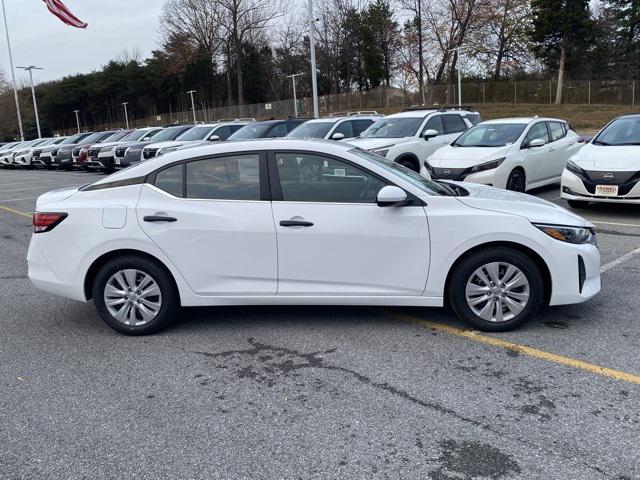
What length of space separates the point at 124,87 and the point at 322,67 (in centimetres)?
3397

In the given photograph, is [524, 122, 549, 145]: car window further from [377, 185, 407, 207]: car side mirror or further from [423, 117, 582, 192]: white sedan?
[377, 185, 407, 207]: car side mirror

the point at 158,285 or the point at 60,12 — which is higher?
the point at 60,12

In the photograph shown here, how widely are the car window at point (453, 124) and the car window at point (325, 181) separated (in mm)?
9696

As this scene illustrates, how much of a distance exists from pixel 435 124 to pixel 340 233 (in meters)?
9.72

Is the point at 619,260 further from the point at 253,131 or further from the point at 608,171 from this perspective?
the point at 253,131

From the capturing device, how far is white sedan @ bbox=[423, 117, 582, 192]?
10414 mm

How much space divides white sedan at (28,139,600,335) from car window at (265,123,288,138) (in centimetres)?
1224

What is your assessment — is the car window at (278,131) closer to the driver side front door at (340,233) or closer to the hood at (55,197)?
the hood at (55,197)

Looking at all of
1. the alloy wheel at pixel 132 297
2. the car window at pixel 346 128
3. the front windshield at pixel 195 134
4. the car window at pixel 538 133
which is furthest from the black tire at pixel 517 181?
the front windshield at pixel 195 134

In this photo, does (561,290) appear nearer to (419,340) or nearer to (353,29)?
(419,340)

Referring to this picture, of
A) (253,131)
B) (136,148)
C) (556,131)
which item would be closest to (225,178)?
(556,131)

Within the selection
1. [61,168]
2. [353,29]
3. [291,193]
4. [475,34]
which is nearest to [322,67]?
[353,29]

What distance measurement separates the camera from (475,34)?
167 feet

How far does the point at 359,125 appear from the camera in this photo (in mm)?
15633
